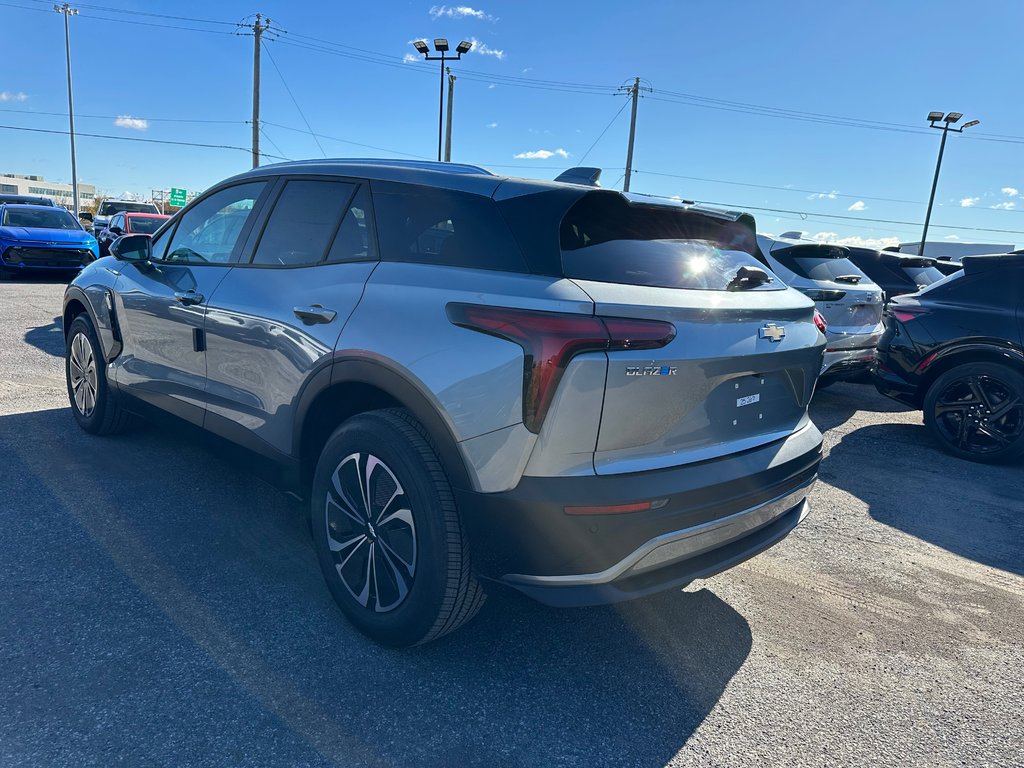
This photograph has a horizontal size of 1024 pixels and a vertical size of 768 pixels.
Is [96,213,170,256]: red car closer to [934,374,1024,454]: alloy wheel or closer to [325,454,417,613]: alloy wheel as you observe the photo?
[325,454,417,613]: alloy wheel

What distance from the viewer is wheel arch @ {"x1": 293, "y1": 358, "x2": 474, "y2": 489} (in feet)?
7.38

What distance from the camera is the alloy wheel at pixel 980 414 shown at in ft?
17.5

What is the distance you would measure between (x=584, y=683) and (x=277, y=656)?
1.13 m

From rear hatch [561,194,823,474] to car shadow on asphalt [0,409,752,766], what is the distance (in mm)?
737

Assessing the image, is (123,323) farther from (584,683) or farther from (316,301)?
(584,683)

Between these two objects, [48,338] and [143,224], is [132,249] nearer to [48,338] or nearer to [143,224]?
[48,338]

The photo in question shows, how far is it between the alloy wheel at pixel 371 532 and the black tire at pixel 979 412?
5.08 meters

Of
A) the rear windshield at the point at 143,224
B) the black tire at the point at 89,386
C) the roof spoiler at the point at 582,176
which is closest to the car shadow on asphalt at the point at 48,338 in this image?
the black tire at the point at 89,386

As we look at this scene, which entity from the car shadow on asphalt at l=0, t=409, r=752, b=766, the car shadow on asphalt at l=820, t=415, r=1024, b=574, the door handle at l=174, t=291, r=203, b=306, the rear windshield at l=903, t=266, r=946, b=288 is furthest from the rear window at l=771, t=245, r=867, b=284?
the door handle at l=174, t=291, r=203, b=306

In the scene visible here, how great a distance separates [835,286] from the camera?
6797 mm

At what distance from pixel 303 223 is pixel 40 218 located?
52.9 feet

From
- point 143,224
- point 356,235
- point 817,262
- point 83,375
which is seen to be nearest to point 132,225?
point 143,224

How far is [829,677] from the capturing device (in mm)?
2637

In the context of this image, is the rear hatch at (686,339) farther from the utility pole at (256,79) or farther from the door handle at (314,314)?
the utility pole at (256,79)
